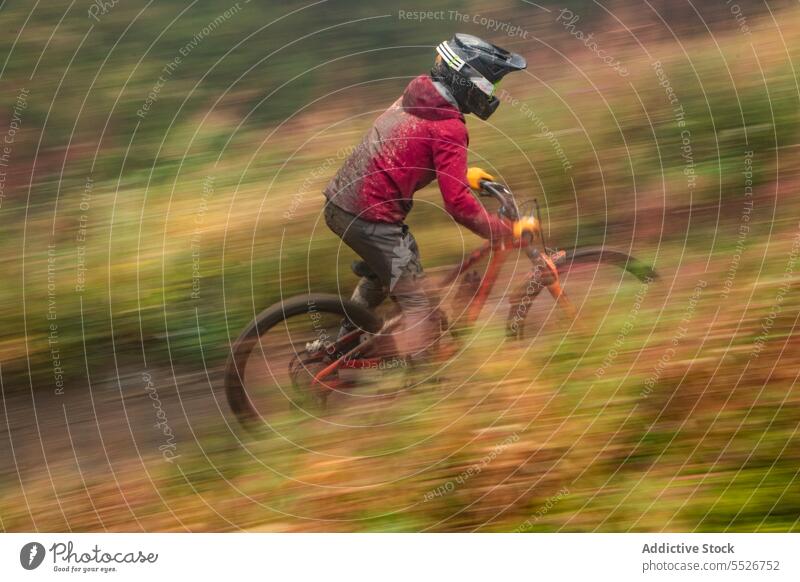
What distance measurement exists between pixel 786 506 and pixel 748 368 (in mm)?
933

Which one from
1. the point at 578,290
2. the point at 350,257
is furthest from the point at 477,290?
the point at 350,257

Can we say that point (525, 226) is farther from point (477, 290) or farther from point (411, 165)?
point (411, 165)

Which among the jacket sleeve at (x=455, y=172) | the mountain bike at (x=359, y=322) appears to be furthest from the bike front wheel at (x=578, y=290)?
the jacket sleeve at (x=455, y=172)

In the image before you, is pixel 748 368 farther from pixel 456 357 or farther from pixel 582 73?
pixel 582 73

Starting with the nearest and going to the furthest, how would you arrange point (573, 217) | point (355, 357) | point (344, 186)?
point (344, 186), point (355, 357), point (573, 217)

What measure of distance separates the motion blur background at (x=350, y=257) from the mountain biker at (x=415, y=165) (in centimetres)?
78

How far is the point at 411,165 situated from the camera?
6281 millimetres

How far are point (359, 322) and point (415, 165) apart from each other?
44.0 inches

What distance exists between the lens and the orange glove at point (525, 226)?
6.36 metres

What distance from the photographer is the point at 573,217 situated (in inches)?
296

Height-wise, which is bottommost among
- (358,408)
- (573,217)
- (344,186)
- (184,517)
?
(184,517)

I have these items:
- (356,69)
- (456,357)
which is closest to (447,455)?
(456,357)

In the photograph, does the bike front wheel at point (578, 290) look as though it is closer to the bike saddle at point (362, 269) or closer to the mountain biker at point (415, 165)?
the mountain biker at point (415, 165)

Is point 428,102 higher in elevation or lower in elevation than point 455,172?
higher
